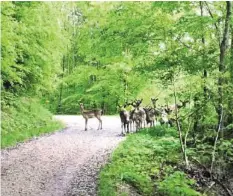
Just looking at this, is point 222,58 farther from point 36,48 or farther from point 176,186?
point 36,48

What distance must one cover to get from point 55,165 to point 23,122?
6.24 metres

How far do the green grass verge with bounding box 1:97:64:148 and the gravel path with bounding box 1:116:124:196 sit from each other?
22.9 inches

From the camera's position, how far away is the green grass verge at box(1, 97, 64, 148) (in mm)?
14566

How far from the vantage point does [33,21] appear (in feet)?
54.0

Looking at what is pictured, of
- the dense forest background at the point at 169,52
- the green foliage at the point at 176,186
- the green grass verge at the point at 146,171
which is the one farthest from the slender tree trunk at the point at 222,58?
the green foliage at the point at 176,186

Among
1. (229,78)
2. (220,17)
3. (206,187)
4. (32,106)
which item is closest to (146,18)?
(220,17)

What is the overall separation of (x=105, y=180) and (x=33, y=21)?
9.62m

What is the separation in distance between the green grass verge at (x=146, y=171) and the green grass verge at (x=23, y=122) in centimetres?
414

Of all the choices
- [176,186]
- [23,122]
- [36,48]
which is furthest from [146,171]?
→ [36,48]

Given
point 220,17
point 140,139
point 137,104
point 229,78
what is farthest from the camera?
point 137,104

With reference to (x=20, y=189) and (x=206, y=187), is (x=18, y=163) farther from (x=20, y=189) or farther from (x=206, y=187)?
(x=206, y=187)

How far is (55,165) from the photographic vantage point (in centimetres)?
1080

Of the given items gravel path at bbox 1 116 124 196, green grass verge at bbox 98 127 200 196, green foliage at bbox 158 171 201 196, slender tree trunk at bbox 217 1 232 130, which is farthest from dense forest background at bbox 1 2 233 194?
gravel path at bbox 1 116 124 196

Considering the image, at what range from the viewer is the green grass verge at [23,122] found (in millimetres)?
14566
